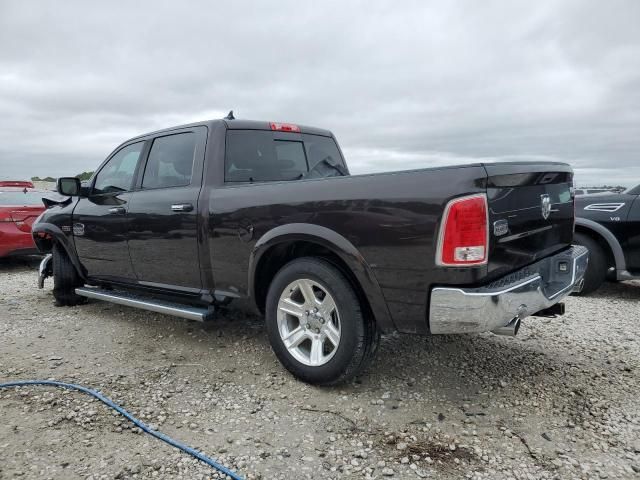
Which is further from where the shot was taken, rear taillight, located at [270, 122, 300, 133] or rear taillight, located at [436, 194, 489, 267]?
rear taillight, located at [270, 122, 300, 133]

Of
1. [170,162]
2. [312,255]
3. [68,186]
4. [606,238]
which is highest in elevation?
[170,162]

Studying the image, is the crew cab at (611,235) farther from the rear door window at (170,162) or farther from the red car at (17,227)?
the red car at (17,227)

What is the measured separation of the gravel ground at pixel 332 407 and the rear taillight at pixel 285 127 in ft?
6.02

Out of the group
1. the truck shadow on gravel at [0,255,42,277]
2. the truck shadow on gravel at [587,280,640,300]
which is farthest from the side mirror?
the truck shadow on gravel at [587,280,640,300]

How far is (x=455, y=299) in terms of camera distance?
2516 millimetres

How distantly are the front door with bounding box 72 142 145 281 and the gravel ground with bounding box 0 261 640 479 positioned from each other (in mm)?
671

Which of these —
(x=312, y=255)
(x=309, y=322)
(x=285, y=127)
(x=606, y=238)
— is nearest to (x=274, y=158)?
(x=285, y=127)

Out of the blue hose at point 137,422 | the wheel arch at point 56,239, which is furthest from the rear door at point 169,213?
the wheel arch at point 56,239

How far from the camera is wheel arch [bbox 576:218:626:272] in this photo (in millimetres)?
5168

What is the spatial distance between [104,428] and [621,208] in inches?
213

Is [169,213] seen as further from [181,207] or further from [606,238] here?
[606,238]

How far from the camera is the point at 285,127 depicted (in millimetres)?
4289

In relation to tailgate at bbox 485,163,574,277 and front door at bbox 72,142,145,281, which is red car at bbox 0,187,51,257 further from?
tailgate at bbox 485,163,574,277

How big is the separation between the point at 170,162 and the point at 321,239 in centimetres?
191
